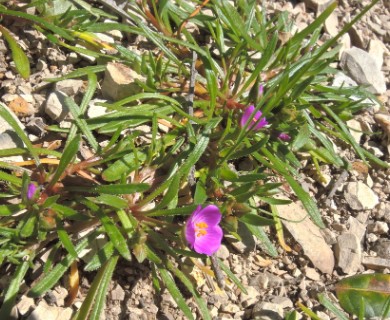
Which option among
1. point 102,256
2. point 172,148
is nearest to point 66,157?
point 102,256

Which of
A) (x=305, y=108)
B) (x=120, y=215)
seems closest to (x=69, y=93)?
(x=120, y=215)

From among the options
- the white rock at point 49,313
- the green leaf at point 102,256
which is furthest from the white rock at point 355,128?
the white rock at point 49,313

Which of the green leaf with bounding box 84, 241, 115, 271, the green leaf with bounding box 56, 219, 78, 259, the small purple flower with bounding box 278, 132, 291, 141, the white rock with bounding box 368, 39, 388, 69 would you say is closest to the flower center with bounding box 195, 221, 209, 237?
the green leaf with bounding box 84, 241, 115, 271

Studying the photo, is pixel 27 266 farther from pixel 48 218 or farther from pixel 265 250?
pixel 265 250

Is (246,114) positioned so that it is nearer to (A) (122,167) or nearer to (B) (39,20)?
(A) (122,167)

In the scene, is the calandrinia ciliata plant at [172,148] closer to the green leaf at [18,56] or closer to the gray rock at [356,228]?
the green leaf at [18,56]

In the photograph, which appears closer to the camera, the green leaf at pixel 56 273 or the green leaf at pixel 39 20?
the green leaf at pixel 56 273

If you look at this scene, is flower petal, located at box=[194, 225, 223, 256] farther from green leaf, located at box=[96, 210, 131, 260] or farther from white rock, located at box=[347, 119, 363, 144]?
white rock, located at box=[347, 119, 363, 144]
